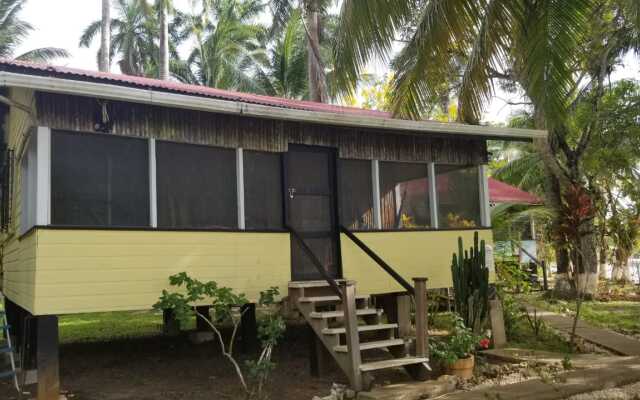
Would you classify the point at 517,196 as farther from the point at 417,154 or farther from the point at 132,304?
the point at 132,304

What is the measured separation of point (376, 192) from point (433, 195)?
998mm

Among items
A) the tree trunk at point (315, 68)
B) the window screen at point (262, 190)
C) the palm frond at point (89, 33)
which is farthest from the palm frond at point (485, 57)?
the palm frond at point (89, 33)

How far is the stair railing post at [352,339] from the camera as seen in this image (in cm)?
641

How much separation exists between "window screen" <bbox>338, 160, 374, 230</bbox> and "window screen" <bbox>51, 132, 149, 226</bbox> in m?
2.87

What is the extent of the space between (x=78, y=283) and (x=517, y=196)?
13576 mm

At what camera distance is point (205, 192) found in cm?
749

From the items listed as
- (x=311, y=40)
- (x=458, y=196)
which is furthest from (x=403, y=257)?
(x=311, y=40)

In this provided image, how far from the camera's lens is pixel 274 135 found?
8.11m

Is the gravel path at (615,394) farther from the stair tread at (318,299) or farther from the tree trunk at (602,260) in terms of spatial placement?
the tree trunk at (602,260)

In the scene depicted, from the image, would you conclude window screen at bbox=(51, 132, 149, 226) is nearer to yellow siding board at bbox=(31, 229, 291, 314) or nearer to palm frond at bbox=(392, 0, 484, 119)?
yellow siding board at bbox=(31, 229, 291, 314)

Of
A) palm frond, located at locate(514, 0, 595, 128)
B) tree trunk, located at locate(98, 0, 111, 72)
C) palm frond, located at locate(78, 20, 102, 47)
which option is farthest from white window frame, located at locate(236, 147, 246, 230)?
palm frond, located at locate(78, 20, 102, 47)

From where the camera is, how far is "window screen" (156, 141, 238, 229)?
7.18 metres

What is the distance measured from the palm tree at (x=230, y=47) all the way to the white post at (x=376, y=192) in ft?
65.5

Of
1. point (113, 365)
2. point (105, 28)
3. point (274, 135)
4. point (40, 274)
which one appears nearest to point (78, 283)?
point (40, 274)
